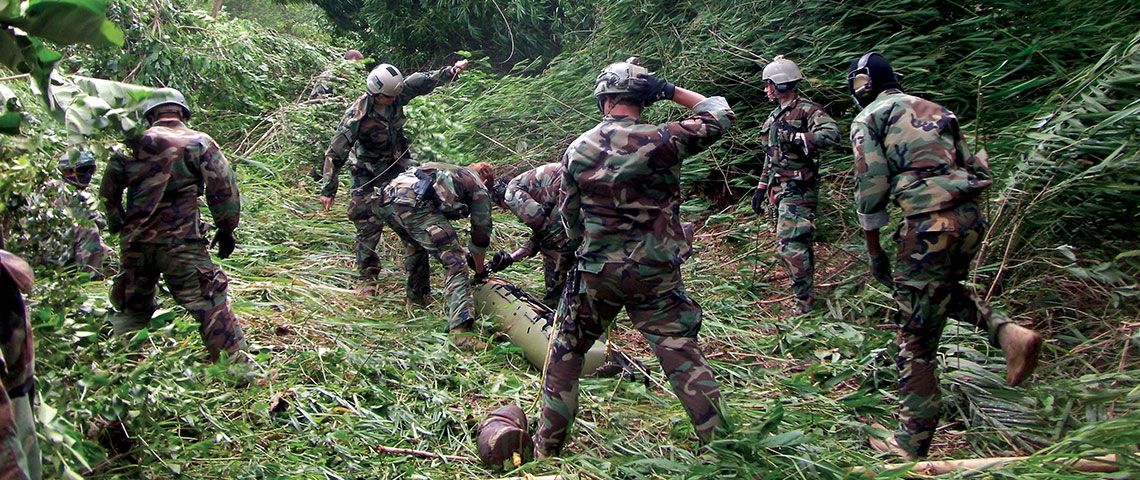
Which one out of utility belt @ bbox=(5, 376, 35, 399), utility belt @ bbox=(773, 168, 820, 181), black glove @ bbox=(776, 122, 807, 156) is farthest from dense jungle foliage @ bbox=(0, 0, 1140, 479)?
black glove @ bbox=(776, 122, 807, 156)

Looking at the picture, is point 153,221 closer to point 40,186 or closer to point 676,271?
point 40,186

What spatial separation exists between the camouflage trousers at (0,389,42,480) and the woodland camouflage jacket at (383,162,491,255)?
3.90m

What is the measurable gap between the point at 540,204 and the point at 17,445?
4259 mm

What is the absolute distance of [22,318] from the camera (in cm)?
207

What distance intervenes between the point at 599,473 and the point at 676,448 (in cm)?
41

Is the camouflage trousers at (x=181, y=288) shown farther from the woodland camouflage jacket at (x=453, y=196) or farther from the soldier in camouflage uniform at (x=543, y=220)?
the soldier in camouflage uniform at (x=543, y=220)

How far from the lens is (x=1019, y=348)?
3529mm

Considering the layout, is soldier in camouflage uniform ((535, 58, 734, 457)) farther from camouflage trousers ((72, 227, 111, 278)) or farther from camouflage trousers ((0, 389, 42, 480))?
camouflage trousers ((72, 227, 111, 278))

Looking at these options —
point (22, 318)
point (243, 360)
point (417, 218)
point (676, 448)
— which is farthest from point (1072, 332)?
point (22, 318)

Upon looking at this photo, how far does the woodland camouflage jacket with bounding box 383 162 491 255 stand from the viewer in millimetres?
5859

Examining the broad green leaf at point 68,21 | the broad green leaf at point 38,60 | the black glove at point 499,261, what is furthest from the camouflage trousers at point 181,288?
the broad green leaf at point 68,21

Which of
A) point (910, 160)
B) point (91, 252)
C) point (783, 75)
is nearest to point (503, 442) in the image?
point (910, 160)

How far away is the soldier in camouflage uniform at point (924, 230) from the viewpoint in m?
3.74

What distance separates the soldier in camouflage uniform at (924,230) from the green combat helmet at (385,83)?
4.09m
